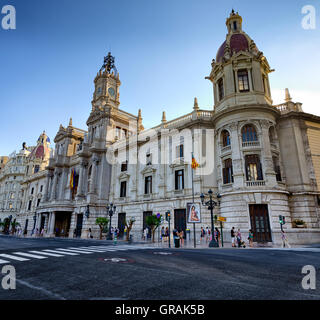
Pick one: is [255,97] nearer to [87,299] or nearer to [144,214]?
[144,214]

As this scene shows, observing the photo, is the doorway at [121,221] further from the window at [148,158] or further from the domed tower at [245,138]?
the domed tower at [245,138]

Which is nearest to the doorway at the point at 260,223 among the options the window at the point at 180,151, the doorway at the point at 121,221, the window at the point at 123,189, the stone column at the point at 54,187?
the window at the point at 180,151

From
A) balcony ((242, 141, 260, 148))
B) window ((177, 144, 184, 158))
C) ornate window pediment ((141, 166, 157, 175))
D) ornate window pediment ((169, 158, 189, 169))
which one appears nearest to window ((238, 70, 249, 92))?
balcony ((242, 141, 260, 148))

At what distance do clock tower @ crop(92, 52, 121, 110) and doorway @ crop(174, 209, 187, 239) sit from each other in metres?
30.1

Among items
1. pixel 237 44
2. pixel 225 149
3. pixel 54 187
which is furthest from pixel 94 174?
pixel 237 44

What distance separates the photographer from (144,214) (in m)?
32.4

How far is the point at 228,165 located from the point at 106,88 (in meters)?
35.1

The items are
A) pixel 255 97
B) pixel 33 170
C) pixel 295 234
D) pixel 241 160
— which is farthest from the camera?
pixel 33 170

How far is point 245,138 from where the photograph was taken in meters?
25.6

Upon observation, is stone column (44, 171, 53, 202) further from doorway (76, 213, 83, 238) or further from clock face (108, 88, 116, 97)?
clock face (108, 88, 116, 97)

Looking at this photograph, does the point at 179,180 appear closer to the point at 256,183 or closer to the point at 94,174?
the point at 256,183

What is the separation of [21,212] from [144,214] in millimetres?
48479

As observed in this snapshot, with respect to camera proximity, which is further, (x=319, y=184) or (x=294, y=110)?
(x=294, y=110)

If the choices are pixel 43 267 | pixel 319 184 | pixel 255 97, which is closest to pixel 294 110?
pixel 255 97
